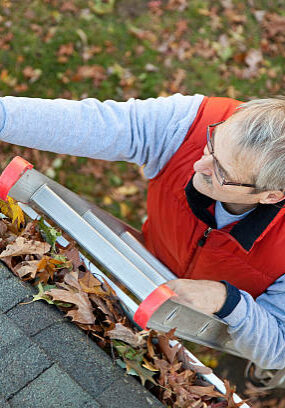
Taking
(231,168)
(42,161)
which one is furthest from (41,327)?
(42,161)

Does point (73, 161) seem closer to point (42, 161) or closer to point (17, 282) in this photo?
point (42, 161)

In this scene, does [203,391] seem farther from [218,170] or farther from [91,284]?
[218,170]

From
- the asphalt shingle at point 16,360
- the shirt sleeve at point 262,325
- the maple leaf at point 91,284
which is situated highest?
the maple leaf at point 91,284

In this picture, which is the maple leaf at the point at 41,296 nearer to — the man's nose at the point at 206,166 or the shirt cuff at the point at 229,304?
the shirt cuff at the point at 229,304

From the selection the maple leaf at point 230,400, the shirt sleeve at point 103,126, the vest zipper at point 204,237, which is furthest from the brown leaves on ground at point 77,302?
the vest zipper at point 204,237

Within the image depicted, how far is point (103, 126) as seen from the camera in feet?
5.80

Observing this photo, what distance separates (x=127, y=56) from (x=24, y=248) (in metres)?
3.09

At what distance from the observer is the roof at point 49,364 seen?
1.19m

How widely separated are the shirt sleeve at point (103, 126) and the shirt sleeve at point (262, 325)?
76 centimetres

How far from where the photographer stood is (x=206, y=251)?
6.61 feet

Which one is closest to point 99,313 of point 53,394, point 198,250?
point 53,394

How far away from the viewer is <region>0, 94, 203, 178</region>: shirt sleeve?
5.28 feet

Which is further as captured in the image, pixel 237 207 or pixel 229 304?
pixel 237 207

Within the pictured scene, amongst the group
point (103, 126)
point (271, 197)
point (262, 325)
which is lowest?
point (262, 325)
